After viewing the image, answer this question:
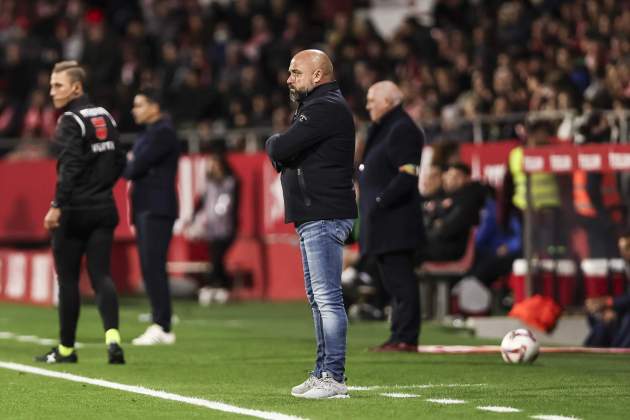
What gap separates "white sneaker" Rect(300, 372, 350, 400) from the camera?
29.4ft

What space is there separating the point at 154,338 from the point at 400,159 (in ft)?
9.58

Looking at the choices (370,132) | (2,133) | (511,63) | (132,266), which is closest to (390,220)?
(370,132)

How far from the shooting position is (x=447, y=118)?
19.5 m

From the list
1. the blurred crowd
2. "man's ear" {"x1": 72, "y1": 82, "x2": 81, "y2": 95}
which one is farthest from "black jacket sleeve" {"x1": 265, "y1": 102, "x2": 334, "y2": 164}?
the blurred crowd

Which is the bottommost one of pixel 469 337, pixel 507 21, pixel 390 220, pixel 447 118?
pixel 469 337

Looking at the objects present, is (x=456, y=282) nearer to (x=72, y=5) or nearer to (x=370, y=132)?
(x=370, y=132)

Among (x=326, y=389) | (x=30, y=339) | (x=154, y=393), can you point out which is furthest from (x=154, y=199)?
(x=326, y=389)

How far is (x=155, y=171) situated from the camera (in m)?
13.8

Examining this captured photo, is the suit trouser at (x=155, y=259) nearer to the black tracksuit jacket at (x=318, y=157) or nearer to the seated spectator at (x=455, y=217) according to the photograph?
the seated spectator at (x=455, y=217)

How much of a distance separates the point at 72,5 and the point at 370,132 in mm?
17915

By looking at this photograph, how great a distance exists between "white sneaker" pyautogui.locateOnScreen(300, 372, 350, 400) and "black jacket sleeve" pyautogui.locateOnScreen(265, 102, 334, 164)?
51.6 inches

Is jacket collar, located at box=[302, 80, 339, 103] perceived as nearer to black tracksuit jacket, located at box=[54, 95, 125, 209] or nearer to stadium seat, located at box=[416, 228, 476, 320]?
black tracksuit jacket, located at box=[54, 95, 125, 209]

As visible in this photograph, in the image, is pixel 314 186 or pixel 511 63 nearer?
pixel 314 186

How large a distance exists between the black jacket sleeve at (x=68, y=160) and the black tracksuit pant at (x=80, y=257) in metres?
0.16
